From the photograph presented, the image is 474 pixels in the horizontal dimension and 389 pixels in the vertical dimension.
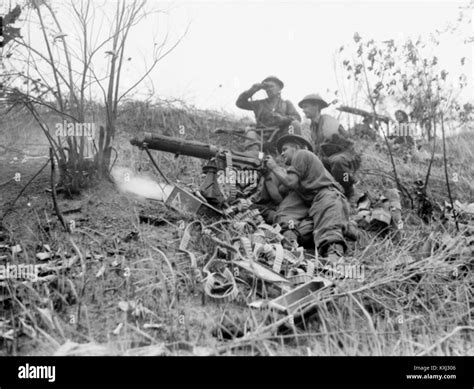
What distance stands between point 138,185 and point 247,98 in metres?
3.01

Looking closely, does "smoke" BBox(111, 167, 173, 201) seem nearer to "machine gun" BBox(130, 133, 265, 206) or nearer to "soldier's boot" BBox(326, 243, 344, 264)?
"machine gun" BBox(130, 133, 265, 206)

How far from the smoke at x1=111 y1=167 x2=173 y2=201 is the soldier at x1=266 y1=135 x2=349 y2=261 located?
1283 millimetres

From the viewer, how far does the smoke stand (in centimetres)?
568

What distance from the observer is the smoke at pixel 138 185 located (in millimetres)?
5684

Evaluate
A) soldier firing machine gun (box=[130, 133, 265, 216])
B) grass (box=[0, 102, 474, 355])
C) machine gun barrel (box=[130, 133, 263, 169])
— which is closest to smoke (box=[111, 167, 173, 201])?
grass (box=[0, 102, 474, 355])

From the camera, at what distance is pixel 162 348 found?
3.01 metres

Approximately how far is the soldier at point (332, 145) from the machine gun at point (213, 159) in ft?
3.86

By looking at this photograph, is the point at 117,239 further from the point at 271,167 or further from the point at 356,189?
the point at 356,189

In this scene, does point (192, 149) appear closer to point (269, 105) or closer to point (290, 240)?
point (290, 240)
